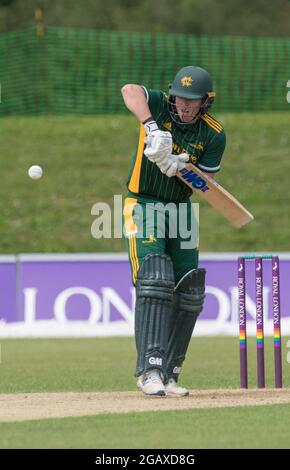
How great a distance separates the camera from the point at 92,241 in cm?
1998

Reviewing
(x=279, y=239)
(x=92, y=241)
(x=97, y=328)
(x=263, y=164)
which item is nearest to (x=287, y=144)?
(x=263, y=164)

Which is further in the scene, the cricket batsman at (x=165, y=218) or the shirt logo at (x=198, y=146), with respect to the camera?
the shirt logo at (x=198, y=146)

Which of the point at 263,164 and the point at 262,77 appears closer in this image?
the point at 263,164

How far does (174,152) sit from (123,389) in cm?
187

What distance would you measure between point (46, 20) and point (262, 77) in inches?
506

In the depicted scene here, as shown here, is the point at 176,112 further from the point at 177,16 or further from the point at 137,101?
the point at 177,16

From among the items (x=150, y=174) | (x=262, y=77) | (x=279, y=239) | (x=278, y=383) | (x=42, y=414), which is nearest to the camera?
(x=42, y=414)

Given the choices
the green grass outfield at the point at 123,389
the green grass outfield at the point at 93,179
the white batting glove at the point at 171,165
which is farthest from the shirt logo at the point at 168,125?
the green grass outfield at the point at 93,179

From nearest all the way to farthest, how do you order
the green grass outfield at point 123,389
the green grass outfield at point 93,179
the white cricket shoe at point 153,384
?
the green grass outfield at point 123,389
the white cricket shoe at point 153,384
the green grass outfield at point 93,179

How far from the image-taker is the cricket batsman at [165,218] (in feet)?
24.4

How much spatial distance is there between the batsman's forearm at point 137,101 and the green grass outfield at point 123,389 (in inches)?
75.0

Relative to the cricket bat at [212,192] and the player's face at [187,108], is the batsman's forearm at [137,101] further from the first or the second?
the cricket bat at [212,192]

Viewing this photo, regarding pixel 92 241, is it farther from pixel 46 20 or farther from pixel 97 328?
pixel 46 20

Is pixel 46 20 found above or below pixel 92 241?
above
